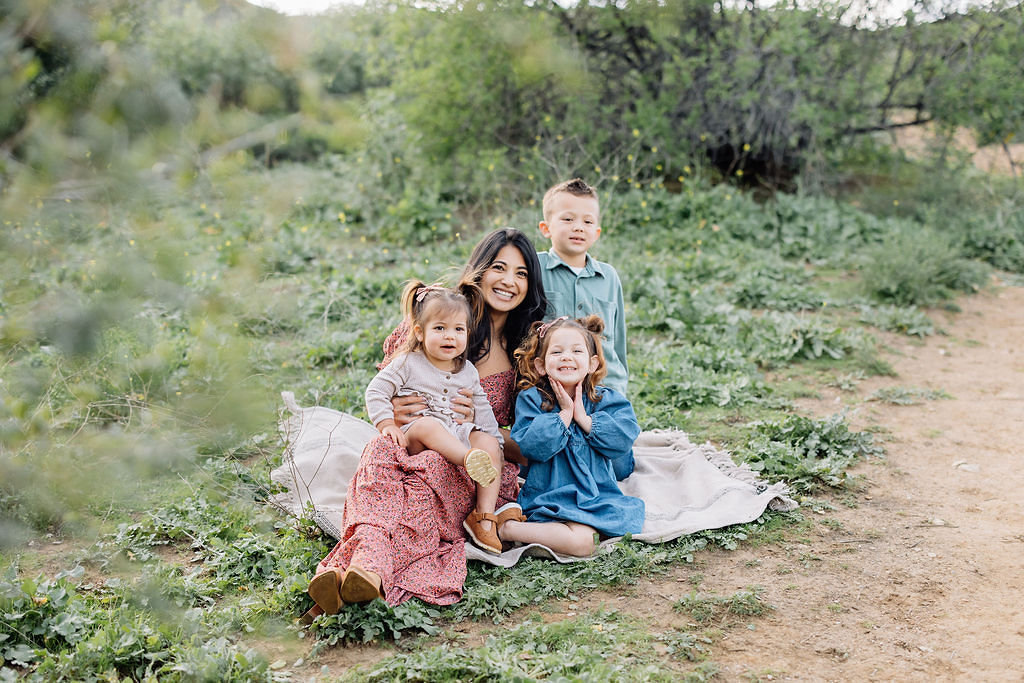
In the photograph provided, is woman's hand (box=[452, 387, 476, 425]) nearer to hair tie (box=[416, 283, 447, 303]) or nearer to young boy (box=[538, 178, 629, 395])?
hair tie (box=[416, 283, 447, 303])

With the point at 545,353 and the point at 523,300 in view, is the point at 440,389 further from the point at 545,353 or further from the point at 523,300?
the point at 523,300

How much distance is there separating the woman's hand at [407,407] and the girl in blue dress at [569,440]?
0.41 metres

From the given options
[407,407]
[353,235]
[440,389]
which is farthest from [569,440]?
[353,235]

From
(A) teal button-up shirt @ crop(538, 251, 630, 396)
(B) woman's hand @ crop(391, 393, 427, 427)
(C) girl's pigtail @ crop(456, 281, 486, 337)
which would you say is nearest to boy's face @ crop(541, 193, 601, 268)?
(A) teal button-up shirt @ crop(538, 251, 630, 396)

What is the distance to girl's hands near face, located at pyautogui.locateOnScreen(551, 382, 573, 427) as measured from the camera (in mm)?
3645

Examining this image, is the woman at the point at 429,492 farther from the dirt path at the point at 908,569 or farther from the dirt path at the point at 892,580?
the dirt path at the point at 908,569

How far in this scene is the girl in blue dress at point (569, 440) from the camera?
3539 mm

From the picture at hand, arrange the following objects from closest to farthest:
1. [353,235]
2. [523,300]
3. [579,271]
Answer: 1. [523,300]
2. [579,271]
3. [353,235]

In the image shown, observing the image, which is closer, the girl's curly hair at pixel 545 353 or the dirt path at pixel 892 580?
the dirt path at pixel 892 580

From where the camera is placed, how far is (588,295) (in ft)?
13.8

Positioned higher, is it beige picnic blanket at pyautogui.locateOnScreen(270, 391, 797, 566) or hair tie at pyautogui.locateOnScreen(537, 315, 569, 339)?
hair tie at pyautogui.locateOnScreen(537, 315, 569, 339)

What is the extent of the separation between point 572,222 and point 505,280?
1.56 ft

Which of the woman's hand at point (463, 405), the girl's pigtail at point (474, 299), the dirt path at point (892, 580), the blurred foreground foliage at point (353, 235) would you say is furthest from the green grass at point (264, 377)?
the girl's pigtail at point (474, 299)

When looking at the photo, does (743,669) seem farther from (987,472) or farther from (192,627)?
(987,472)
